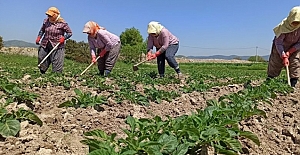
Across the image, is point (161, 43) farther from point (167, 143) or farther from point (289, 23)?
point (167, 143)

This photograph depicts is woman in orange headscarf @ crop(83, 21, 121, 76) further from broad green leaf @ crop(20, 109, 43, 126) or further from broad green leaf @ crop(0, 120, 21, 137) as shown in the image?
broad green leaf @ crop(0, 120, 21, 137)

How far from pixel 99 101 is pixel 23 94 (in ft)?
2.81

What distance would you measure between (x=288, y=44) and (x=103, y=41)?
370cm

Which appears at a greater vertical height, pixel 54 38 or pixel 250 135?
pixel 54 38

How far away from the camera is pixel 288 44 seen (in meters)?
6.50

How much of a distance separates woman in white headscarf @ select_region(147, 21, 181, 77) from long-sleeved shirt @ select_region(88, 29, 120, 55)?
0.81 m

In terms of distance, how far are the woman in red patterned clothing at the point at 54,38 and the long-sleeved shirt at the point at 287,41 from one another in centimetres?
423

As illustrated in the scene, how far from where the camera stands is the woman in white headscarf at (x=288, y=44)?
5.99 meters

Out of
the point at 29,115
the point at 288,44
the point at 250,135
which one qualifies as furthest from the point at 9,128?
the point at 288,44

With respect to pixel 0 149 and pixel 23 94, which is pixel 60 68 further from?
pixel 0 149

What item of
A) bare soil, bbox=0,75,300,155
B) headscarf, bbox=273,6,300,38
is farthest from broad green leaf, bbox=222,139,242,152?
headscarf, bbox=273,6,300,38

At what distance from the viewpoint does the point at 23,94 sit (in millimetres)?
3906

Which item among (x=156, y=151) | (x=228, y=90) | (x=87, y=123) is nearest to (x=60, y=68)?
(x=228, y=90)

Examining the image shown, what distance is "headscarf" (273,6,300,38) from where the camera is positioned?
5.76 meters
